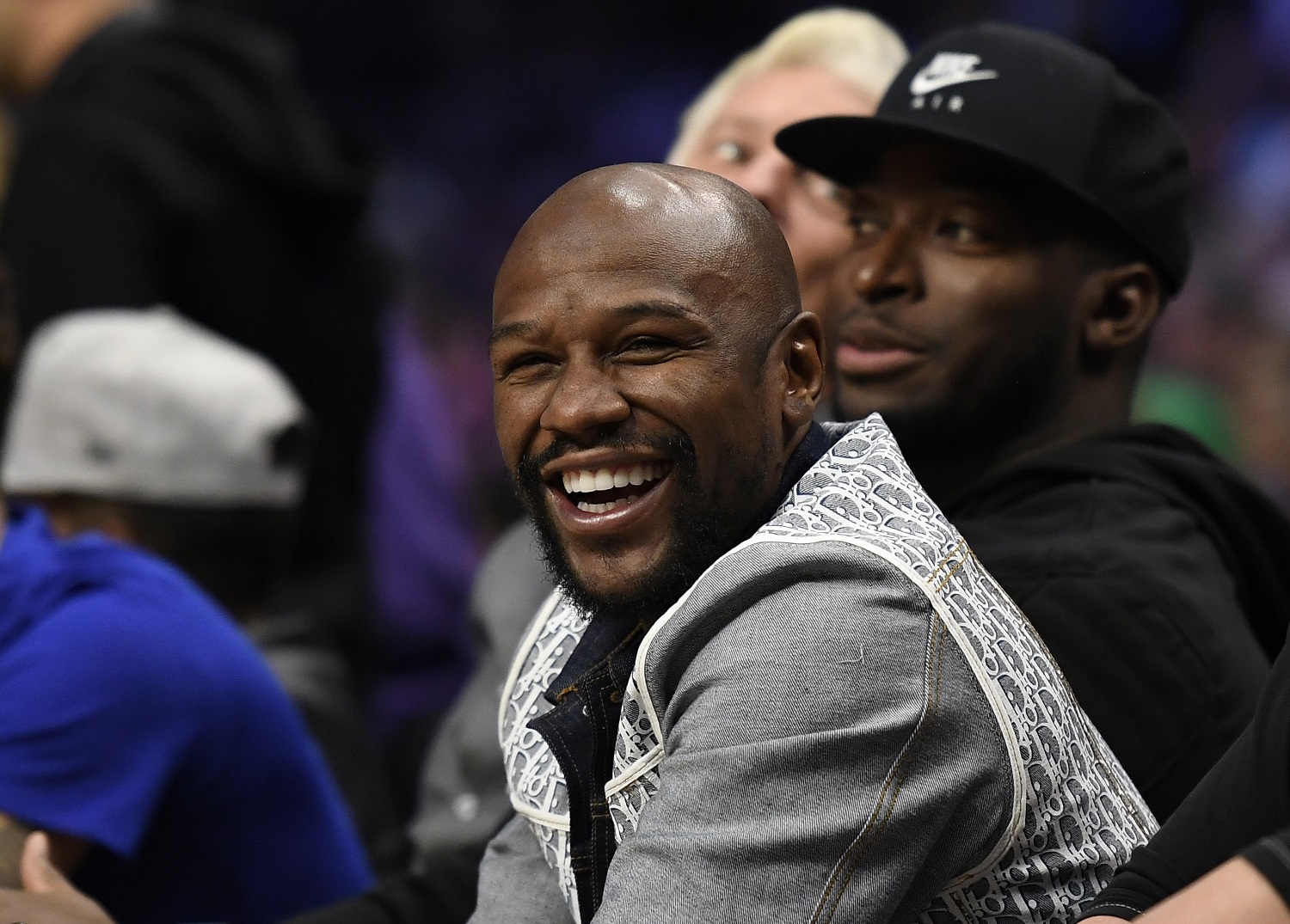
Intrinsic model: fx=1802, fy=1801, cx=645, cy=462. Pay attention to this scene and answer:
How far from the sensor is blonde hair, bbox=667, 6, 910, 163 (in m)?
3.26

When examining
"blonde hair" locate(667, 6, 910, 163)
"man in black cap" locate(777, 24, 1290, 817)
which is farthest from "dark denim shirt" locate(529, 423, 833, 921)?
"blonde hair" locate(667, 6, 910, 163)

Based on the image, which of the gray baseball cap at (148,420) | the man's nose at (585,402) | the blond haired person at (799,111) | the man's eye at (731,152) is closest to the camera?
the man's nose at (585,402)

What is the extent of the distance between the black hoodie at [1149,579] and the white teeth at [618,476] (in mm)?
565

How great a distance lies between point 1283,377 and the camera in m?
5.80

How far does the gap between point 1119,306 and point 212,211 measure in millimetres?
2554

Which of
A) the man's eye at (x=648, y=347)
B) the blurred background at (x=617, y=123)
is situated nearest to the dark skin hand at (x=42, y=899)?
the man's eye at (x=648, y=347)

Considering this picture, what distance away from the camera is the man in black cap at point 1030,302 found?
2.47 m

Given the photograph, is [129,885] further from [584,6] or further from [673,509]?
[584,6]

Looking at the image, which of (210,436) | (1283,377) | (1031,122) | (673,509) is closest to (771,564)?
(673,509)

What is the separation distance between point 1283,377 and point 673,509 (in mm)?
4410

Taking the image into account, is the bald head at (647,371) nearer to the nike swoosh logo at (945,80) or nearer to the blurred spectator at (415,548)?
the nike swoosh logo at (945,80)

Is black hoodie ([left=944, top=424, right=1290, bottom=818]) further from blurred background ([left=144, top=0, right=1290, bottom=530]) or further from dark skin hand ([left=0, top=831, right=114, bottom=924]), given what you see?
blurred background ([left=144, top=0, right=1290, bottom=530])

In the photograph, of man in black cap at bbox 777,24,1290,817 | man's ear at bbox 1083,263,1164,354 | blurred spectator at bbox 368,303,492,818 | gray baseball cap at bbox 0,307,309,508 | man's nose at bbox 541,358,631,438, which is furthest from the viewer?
blurred spectator at bbox 368,303,492,818

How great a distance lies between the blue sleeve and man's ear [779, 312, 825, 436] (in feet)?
4.23
